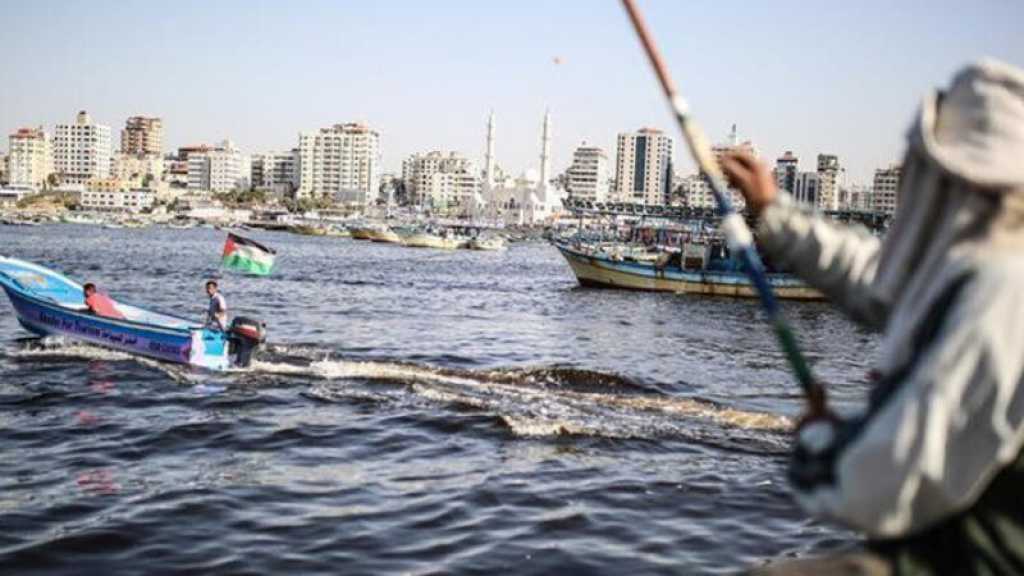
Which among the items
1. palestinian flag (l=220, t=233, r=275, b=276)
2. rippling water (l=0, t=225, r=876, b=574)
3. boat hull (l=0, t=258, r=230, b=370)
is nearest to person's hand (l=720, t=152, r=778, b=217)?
rippling water (l=0, t=225, r=876, b=574)

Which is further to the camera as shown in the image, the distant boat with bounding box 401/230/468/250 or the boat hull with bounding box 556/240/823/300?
the distant boat with bounding box 401/230/468/250

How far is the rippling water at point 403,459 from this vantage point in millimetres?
9188

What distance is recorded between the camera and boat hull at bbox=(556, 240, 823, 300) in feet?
170

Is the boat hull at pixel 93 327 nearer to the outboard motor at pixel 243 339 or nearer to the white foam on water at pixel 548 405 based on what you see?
the outboard motor at pixel 243 339

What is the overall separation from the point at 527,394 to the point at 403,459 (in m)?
5.85

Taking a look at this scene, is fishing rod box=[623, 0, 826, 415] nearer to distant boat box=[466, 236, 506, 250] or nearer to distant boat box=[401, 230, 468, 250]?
distant boat box=[401, 230, 468, 250]

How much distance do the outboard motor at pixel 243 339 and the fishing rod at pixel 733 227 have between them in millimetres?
17704

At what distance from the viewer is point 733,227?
9.28ft

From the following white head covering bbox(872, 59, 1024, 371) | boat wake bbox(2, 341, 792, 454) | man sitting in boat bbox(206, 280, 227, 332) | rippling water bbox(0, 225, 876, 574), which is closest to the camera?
white head covering bbox(872, 59, 1024, 371)

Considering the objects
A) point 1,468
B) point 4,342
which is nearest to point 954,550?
point 1,468

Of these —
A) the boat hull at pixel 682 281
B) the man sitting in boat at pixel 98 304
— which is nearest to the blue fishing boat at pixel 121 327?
the man sitting in boat at pixel 98 304

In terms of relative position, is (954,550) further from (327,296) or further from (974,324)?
(327,296)

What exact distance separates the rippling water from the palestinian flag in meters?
2.14

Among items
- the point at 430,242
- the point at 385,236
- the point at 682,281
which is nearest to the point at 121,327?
the point at 682,281
